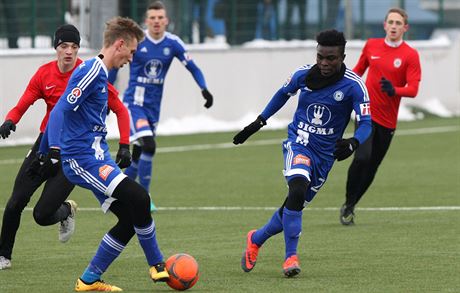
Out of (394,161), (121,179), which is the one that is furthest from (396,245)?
(394,161)

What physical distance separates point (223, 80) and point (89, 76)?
18343 millimetres

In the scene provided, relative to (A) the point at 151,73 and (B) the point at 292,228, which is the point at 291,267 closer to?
(B) the point at 292,228

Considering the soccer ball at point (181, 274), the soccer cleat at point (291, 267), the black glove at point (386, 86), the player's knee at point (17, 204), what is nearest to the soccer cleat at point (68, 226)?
the player's knee at point (17, 204)

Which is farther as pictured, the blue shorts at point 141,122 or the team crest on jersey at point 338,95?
the blue shorts at point 141,122

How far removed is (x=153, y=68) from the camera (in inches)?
666

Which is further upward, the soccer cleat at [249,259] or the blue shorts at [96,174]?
the blue shorts at [96,174]

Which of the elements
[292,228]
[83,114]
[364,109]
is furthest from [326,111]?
[83,114]

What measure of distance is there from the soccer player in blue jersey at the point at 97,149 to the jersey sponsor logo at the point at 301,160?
1.62 metres

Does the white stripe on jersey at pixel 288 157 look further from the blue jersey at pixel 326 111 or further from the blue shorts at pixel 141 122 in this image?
the blue shorts at pixel 141 122

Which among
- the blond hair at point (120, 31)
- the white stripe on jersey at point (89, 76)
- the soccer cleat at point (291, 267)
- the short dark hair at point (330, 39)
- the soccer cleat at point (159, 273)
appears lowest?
the soccer cleat at point (291, 267)

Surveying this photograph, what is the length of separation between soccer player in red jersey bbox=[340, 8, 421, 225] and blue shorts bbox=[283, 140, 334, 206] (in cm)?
304

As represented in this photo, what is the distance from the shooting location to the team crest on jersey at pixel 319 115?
Answer: 37.1ft

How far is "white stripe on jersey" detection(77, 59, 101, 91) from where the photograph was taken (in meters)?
9.91

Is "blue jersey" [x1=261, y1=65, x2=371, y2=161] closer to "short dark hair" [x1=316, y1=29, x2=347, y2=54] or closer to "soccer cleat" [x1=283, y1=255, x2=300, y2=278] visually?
"short dark hair" [x1=316, y1=29, x2=347, y2=54]
